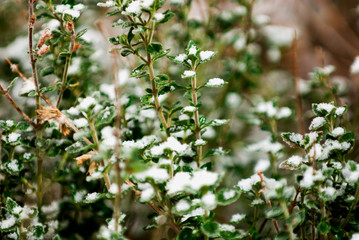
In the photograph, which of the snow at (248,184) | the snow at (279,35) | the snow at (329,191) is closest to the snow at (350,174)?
the snow at (329,191)

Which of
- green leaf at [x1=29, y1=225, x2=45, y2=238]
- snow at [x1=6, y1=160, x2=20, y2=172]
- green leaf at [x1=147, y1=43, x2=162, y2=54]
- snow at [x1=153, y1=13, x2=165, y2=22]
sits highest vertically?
snow at [x1=153, y1=13, x2=165, y2=22]

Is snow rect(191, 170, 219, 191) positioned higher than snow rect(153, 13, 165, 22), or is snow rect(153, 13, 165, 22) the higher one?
snow rect(153, 13, 165, 22)

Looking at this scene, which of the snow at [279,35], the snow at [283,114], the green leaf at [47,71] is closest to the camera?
the green leaf at [47,71]

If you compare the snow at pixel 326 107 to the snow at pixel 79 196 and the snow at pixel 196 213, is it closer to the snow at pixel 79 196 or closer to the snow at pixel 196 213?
the snow at pixel 196 213

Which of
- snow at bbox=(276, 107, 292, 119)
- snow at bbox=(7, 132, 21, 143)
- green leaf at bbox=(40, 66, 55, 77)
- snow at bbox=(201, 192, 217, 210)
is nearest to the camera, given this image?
snow at bbox=(201, 192, 217, 210)

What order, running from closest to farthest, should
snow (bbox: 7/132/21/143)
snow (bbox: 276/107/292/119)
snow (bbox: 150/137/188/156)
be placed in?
snow (bbox: 150/137/188/156) → snow (bbox: 7/132/21/143) → snow (bbox: 276/107/292/119)

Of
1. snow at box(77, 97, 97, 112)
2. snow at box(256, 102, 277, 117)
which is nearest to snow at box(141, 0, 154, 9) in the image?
snow at box(77, 97, 97, 112)

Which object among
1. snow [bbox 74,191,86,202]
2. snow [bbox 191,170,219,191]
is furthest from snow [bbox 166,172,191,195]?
snow [bbox 74,191,86,202]

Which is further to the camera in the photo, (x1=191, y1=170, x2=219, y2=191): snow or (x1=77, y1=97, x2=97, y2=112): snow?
(x1=77, y1=97, x2=97, y2=112): snow

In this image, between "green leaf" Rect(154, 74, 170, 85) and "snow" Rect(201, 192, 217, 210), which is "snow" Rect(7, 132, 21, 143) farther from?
"snow" Rect(201, 192, 217, 210)

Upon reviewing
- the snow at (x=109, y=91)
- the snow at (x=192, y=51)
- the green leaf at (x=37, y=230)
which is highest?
the snow at (x=192, y=51)

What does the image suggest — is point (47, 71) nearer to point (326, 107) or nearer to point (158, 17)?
point (158, 17)

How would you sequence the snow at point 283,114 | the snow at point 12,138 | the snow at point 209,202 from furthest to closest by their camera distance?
the snow at point 283,114
the snow at point 12,138
the snow at point 209,202

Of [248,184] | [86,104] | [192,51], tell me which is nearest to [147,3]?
[192,51]
